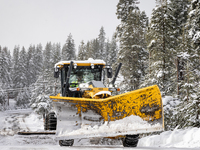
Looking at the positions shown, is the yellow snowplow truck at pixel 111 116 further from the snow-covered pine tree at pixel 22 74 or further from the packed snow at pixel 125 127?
the snow-covered pine tree at pixel 22 74

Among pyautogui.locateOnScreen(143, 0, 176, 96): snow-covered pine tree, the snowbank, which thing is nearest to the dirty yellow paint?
the snowbank

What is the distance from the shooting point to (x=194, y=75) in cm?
1359

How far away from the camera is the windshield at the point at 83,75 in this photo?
7664mm

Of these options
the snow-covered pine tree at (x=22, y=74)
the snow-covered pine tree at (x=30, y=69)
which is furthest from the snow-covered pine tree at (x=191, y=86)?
the snow-covered pine tree at (x=30, y=69)

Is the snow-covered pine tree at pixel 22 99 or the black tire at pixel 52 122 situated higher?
the black tire at pixel 52 122

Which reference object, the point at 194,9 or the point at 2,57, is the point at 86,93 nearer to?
the point at 194,9

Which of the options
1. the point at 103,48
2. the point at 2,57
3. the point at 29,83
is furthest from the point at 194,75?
the point at 103,48

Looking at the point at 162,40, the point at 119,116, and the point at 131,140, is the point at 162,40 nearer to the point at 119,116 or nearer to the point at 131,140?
the point at 131,140

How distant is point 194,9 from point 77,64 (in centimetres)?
809

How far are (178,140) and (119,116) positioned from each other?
235 centimetres

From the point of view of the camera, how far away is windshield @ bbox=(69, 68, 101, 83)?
7.66 meters

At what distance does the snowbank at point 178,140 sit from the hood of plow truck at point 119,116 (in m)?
1.31

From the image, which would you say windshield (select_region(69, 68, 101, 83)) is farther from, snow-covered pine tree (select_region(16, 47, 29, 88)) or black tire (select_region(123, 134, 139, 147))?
snow-covered pine tree (select_region(16, 47, 29, 88))

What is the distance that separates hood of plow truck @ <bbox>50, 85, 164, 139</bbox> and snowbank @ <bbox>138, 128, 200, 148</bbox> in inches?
51.6
